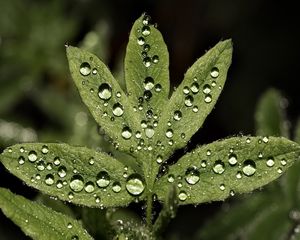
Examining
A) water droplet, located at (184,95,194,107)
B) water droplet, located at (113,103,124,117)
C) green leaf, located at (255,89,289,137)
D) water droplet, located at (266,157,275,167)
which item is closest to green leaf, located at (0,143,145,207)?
water droplet, located at (113,103,124,117)

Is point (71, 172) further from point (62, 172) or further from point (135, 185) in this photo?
point (135, 185)

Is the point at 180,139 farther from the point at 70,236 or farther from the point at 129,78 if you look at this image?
the point at 70,236

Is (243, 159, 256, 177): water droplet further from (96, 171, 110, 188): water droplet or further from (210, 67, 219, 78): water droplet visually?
(96, 171, 110, 188): water droplet

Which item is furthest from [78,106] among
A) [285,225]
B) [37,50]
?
[285,225]

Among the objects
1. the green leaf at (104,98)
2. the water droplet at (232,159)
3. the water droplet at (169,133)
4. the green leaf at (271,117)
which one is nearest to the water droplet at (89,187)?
the green leaf at (104,98)

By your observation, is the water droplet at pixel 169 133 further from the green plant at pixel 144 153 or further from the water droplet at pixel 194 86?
the water droplet at pixel 194 86

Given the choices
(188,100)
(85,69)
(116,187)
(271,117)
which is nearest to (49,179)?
(116,187)
